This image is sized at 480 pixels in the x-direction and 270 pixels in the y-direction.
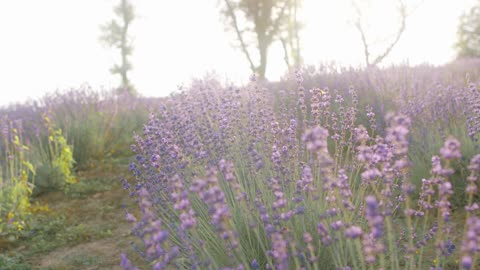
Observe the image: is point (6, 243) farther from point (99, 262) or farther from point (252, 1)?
point (252, 1)

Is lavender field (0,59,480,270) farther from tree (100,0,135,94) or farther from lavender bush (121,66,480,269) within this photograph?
tree (100,0,135,94)

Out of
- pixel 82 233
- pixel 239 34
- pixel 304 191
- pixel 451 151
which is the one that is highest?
pixel 239 34

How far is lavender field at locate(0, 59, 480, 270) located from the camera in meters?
1.49

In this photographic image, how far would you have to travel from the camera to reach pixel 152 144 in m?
2.78

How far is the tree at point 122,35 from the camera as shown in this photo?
23312 millimetres

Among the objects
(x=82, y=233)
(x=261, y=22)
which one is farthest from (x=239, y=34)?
(x=82, y=233)

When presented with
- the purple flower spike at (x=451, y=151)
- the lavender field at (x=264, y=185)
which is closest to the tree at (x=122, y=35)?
the lavender field at (x=264, y=185)

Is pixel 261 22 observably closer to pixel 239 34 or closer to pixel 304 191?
pixel 239 34

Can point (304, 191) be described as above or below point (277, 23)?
below

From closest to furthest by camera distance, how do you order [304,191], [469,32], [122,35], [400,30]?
[304,191], [400,30], [122,35], [469,32]

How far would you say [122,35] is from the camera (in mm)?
23609

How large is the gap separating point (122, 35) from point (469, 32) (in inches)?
882

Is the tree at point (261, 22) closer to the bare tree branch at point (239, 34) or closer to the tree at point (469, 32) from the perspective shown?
the bare tree branch at point (239, 34)

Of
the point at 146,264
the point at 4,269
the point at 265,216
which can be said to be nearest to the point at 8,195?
the point at 4,269
